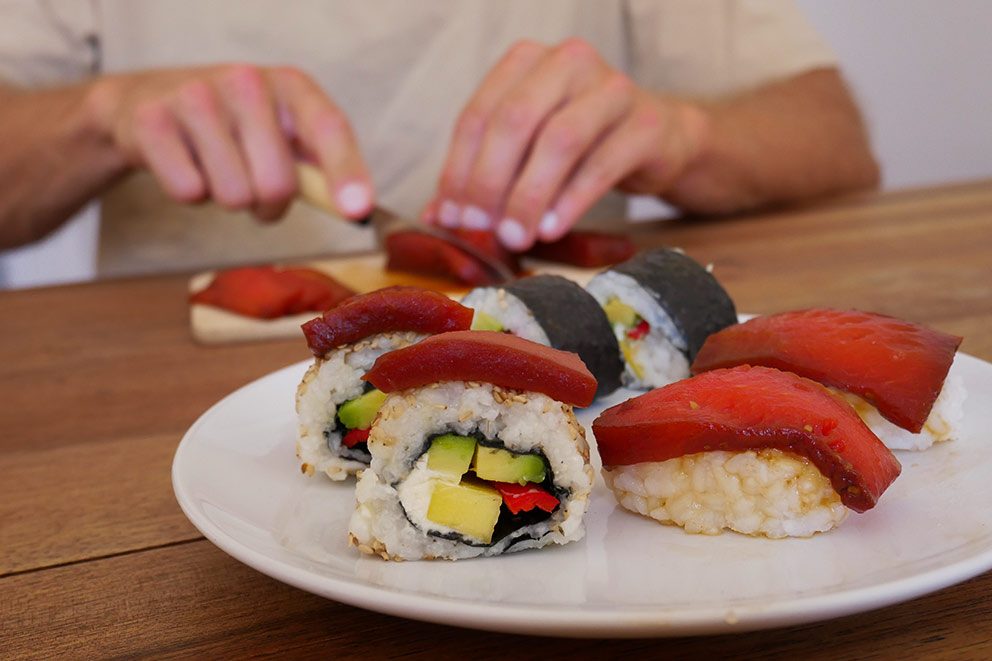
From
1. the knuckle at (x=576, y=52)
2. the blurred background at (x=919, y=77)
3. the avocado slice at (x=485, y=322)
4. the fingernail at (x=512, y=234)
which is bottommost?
the blurred background at (x=919, y=77)

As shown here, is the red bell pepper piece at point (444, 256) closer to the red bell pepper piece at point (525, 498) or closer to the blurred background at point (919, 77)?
the red bell pepper piece at point (525, 498)

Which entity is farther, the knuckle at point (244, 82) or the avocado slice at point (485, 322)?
the knuckle at point (244, 82)

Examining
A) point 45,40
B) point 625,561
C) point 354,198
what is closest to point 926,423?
point 625,561

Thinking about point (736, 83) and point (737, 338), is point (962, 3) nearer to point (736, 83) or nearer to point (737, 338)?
point (736, 83)

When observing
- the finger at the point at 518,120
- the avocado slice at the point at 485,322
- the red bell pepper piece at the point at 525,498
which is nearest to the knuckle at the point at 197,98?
the finger at the point at 518,120

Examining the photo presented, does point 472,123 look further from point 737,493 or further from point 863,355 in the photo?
point 737,493

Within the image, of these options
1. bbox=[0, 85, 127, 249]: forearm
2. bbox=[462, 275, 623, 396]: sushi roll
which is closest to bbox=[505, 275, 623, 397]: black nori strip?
bbox=[462, 275, 623, 396]: sushi roll

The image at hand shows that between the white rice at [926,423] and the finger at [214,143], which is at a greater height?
the white rice at [926,423]
